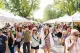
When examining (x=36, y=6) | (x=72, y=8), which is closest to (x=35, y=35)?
(x=72, y=8)

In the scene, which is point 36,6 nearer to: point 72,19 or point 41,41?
point 72,19

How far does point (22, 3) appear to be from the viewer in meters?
74.2

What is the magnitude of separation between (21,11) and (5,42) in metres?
66.4

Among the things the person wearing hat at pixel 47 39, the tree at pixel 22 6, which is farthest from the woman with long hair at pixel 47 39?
the tree at pixel 22 6

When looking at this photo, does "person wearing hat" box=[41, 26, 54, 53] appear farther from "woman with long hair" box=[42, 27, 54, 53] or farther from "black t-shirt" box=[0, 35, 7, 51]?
→ "black t-shirt" box=[0, 35, 7, 51]

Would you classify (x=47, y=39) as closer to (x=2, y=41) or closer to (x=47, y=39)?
(x=47, y=39)

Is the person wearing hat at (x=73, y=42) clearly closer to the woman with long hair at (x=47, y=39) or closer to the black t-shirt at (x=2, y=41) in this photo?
the black t-shirt at (x=2, y=41)

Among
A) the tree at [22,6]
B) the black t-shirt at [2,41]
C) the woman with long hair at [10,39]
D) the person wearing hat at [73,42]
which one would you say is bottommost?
the tree at [22,6]

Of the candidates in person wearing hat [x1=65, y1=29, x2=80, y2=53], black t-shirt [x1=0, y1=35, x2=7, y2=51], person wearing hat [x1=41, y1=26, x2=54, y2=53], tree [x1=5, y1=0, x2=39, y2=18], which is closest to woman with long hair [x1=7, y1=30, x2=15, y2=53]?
person wearing hat [x1=41, y1=26, x2=54, y2=53]

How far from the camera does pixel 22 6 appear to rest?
74.0m

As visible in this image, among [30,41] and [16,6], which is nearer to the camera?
[30,41]

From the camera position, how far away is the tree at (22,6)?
237 ft

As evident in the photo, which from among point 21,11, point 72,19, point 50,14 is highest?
point 72,19

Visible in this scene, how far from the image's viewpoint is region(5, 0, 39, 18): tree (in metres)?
72.1
